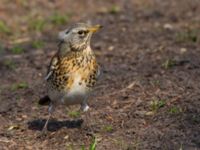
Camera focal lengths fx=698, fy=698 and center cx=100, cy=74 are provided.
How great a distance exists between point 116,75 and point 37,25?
136 inches

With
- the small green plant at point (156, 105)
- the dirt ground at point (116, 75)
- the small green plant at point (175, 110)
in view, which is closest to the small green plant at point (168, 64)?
the dirt ground at point (116, 75)

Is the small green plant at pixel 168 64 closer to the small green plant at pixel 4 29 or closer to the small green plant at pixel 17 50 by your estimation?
the small green plant at pixel 17 50

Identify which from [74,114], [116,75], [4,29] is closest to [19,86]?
[116,75]

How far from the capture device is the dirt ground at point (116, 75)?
7281mm

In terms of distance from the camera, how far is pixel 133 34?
11.8 meters

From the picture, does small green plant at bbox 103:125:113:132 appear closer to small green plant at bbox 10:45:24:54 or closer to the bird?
the bird

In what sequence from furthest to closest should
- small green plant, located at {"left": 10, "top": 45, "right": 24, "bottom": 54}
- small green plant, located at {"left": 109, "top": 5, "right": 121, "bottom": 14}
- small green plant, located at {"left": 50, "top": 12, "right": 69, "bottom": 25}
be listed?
small green plant, located at {"left": 109, "top": 5, "right": 121, "bottom": 14}
small green plant, located at {"left": 50, "top": 12, "right": 69, "bottom": 25}
small green plant, located at {"left": 10, "top": 45, "right": 24, "bottom": 54}

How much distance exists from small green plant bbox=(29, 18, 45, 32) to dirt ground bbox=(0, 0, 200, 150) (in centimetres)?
2

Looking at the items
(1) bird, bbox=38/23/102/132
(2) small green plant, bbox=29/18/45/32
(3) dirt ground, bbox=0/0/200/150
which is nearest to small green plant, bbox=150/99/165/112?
(3) dirt ground, bbox=0/0/200/150

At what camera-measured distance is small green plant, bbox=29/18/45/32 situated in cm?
1249

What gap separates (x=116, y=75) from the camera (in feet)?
31.3

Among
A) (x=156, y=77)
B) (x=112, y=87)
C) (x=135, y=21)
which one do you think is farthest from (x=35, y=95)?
(x=135, y=21)

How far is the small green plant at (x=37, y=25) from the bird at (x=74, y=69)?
5142mm

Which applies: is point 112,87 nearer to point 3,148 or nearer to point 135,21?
point 3,148
